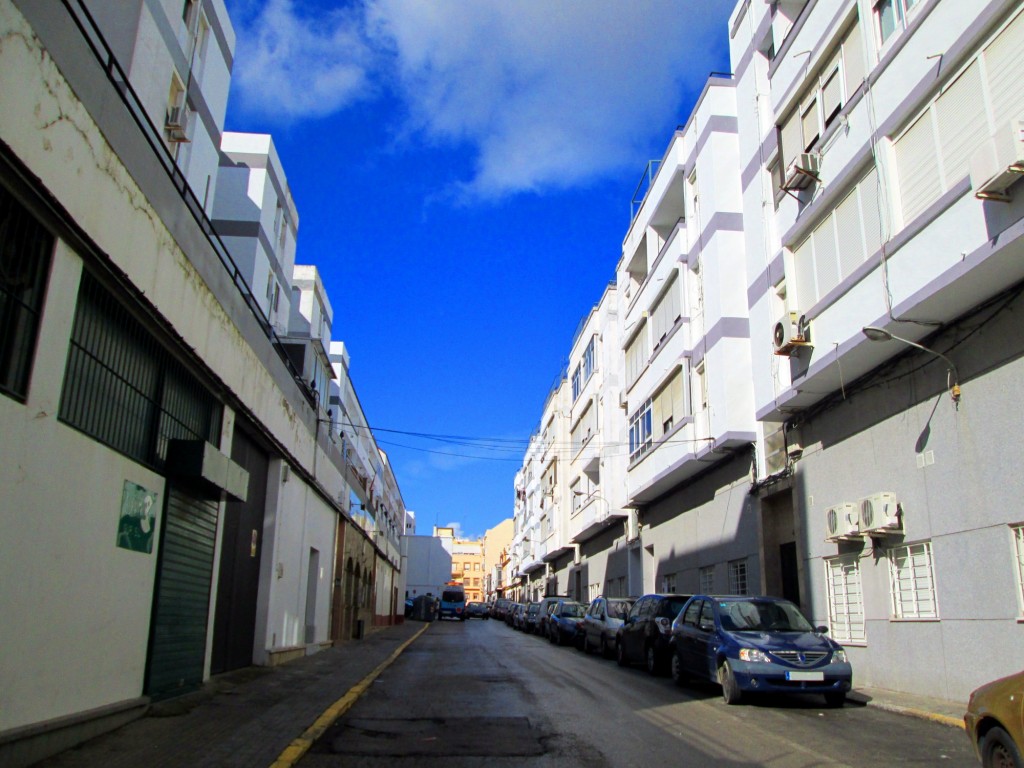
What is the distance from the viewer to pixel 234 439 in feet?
43.8

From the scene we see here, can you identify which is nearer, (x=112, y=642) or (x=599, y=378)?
(x=112, y=642)

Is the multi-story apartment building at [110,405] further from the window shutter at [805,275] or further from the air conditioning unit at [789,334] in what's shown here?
the window shutter at [805,275]

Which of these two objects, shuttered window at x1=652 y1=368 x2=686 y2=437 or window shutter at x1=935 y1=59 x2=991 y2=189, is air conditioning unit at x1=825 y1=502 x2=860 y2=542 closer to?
window shutter at x1=935 y1=59 x2=991 y2=189

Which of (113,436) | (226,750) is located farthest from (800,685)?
(113,436)

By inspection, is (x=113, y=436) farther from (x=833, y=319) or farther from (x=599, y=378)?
(x=599, y=378)

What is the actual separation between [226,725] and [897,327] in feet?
35.1

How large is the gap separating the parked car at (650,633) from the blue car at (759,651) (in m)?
1.84

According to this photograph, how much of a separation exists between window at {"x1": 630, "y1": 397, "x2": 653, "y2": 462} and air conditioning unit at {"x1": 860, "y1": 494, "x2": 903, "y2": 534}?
11816 millimetres

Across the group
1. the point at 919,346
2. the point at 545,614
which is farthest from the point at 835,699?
the point at 545,614

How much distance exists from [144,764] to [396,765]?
6.54 ft

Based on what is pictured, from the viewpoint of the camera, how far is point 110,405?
810cm

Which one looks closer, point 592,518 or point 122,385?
point 122,385

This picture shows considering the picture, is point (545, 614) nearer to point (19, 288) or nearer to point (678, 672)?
point (678, 672)

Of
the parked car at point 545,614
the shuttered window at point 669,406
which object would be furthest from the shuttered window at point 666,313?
the parked car at point 545,614
